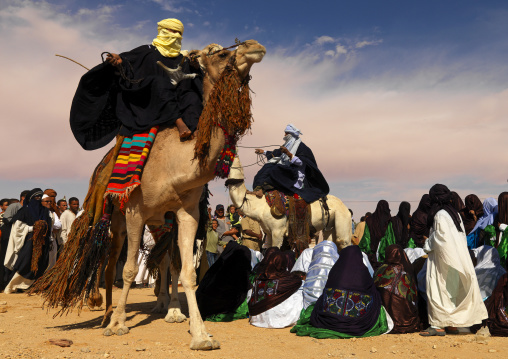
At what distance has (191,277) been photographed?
5.23 m

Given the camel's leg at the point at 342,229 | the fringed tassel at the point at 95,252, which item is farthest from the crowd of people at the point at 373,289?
the camel's leg at the point at 342,229

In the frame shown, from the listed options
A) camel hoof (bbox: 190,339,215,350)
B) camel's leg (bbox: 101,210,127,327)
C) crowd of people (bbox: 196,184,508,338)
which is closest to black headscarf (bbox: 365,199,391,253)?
crowd of people (bbox: 196,184,508,338)

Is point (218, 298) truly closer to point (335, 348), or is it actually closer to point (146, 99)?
point (335, 348)

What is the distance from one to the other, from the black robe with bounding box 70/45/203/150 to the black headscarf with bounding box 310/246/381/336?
2.47 metres

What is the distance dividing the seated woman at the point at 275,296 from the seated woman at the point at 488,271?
2503 millimetres

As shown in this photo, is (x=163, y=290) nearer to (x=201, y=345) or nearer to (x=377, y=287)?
(x=201, y=345)

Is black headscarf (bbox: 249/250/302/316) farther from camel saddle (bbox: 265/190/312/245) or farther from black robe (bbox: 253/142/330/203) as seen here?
black robe (bbox: 253/142/330/203)

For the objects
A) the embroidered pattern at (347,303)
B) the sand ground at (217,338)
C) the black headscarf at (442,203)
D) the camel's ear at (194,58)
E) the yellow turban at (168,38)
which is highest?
the yellow turban at (168,38)

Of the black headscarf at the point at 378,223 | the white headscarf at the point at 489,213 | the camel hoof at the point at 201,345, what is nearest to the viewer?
the camel hoof at the point at 201,345

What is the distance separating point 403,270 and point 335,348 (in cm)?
183

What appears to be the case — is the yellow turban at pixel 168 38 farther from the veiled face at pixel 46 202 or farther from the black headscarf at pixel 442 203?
the veiled face at pixel 46 202

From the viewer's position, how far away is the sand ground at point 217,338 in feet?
14.9

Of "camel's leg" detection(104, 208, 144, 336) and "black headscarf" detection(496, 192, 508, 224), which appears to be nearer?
"camel's leg" detection(104, 208, 144, 336)

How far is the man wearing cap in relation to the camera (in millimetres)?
5656
